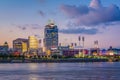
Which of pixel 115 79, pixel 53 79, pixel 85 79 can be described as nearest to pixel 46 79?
pixel 53 79

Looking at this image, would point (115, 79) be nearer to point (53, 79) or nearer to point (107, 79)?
point (107, 79)

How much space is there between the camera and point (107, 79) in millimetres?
78812

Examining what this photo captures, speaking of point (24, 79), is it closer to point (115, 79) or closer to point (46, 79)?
point (46, 79)

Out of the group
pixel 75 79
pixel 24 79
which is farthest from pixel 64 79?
pixel 24 79

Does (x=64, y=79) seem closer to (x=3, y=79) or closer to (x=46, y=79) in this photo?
(x=46, y=79)

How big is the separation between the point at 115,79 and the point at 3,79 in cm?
2102

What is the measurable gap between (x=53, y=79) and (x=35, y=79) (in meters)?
3.63

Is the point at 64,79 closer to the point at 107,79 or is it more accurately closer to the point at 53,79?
the point at 53,79

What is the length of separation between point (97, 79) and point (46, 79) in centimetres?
976

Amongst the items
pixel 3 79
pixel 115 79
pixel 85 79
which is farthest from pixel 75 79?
pixel 3 79

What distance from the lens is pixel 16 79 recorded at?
78.8 meters

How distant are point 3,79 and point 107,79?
19579 millimetres

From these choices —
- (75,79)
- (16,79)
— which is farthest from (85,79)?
(16,79)

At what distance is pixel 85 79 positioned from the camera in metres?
79.5
